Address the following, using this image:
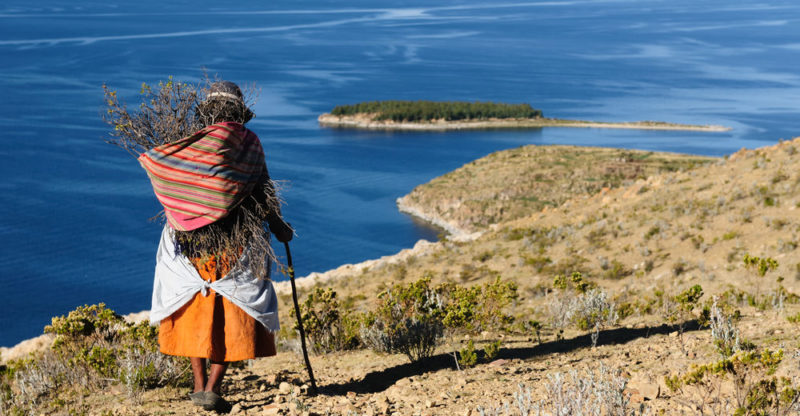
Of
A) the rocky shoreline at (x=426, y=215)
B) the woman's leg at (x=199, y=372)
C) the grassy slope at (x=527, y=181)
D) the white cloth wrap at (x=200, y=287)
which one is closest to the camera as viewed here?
the white cloth wrap at (x=200, y=287)

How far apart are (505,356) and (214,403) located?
10.3 feet

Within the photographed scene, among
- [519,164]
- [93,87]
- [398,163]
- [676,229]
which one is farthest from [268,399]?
[93,87]

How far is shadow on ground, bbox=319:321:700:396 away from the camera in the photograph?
623cm

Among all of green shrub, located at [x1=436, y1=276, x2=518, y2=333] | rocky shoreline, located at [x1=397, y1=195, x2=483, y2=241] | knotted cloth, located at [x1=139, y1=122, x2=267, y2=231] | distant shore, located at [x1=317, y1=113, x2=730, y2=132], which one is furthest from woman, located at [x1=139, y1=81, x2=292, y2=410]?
distant shore, located at [x1=317, y1=113, x2=730, y2=132]

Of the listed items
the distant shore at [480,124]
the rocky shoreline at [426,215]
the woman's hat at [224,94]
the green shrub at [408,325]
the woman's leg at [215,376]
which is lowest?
the rocky shoreline at [426,215]

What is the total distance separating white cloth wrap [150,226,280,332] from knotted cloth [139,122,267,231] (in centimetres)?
35

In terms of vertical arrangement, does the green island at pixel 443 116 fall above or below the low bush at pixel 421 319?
above

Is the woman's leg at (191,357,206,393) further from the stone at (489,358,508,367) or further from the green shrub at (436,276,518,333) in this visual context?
the green shrub at (436,276,518,333)

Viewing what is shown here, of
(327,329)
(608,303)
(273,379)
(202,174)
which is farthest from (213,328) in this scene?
(608,303)

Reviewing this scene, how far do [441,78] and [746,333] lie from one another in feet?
Result: 446

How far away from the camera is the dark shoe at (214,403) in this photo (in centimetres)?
521

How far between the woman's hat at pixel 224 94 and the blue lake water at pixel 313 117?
3081cm

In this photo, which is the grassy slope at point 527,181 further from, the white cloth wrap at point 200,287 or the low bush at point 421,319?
the white cloth wrap at point 200,287

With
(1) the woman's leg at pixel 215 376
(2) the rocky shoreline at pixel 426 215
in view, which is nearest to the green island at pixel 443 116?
(2) the rocky shoreline at pixel 426 215
